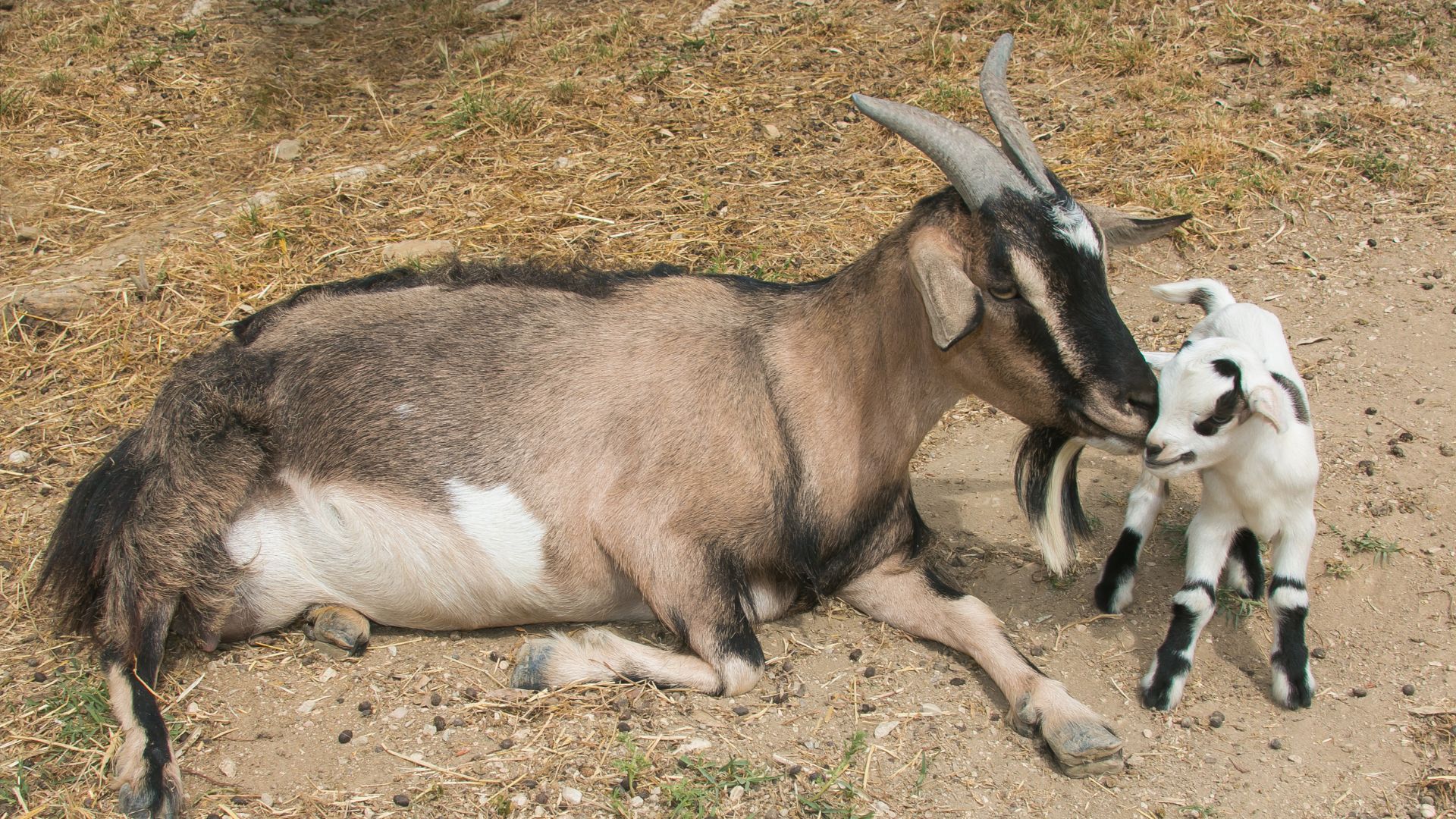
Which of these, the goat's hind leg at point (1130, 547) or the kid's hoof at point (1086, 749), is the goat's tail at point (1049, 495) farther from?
the kid's hoof at point (1086, 749)

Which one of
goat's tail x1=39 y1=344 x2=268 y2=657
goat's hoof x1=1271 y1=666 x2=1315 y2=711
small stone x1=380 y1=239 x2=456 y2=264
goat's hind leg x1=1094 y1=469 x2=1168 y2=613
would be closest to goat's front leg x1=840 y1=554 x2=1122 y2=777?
goat's hind leg x1=1094 y1=469 x2=1168 y2=613

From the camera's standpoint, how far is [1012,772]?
10.8 ft

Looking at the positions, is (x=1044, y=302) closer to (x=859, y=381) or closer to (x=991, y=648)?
(x=859, y=381)

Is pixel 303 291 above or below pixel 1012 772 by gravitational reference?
above

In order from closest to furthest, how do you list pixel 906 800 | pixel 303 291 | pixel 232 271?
pixel 906 800 → pixel 303 291 → pixel 232 271

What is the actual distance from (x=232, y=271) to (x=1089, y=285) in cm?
393

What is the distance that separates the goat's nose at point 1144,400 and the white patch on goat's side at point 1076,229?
0.37m

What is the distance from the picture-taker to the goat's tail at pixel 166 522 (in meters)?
3.64

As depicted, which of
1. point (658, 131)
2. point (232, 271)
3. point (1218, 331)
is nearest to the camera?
point (1218, 331)

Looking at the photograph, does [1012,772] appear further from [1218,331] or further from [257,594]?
[257,594]

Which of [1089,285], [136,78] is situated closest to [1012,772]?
[1089,285]

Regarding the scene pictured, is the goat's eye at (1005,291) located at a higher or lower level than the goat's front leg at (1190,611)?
higher

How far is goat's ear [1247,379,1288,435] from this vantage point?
124 inches

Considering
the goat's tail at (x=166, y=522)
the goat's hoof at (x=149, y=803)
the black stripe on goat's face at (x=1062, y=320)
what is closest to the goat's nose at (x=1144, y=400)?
the black stripe on goat's face at (x=1062, y=320)
